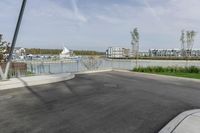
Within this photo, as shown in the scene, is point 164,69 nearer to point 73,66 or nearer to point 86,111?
point 73,66

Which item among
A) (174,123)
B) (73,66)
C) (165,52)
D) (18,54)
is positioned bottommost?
(174,123)

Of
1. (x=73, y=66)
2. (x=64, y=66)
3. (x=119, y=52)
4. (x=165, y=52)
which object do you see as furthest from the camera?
(x=165, y=52)

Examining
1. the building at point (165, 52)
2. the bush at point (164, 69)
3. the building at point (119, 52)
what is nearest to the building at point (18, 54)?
the bush at point (164, 69)

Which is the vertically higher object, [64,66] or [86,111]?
[64,66]

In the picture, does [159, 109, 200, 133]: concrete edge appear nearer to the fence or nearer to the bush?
the fence

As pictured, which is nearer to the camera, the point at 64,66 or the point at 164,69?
the point at 64,66

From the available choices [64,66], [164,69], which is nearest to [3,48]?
[64,66]

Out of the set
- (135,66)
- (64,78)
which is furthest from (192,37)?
(64,78)

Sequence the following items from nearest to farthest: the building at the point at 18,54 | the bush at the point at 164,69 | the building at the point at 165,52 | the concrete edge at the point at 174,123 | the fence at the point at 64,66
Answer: the concrete edge at the point at 174,123
the fence at the point at 64,66
the bush at the point at 164,69
the building at the point at 18,54
the building at the point at 165,52

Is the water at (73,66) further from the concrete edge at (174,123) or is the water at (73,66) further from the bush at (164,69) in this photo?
the concrete edge at (174,123)

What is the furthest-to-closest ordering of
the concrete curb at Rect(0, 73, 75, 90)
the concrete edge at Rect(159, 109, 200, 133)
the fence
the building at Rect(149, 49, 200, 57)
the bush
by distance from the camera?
the building at Rect(149, 49, 200, 57)
the bush
the fence
the concrete curb at Rect(0, 73, 75, 90)
the concrete edge at Rect(159, 109, 200, 133)

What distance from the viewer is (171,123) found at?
5.27 metres

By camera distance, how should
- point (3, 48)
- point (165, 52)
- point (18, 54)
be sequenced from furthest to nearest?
1. point (165, 52)
2. point (18, 54)
3. point (3, 48)

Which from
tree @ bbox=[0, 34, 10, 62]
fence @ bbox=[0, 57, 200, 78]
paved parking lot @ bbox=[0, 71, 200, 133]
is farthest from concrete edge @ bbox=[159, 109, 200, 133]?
tree @ bbox=[0, 34, 10, 62]
